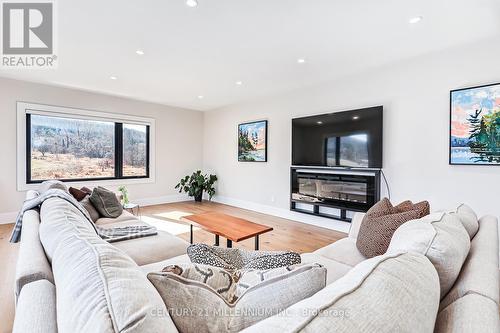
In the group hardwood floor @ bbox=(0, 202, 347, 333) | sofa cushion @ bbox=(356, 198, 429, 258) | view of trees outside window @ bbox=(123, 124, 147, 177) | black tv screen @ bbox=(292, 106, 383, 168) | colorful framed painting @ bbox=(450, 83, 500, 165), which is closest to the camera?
sofa cushion @ bbox=(356, 198, 429, 258)

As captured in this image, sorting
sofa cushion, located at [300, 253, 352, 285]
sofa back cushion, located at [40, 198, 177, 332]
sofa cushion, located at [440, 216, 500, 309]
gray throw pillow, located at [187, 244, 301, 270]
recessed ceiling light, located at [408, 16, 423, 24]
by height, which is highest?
recessed ceiling light, located at [408, 16, 423, 24]

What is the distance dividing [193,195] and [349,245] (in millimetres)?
4915

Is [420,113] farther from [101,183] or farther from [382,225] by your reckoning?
[101,183]

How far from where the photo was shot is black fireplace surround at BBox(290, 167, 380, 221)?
3.62 meters

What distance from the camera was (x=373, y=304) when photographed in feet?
1.79

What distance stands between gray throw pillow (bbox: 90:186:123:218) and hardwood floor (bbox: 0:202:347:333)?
85cm

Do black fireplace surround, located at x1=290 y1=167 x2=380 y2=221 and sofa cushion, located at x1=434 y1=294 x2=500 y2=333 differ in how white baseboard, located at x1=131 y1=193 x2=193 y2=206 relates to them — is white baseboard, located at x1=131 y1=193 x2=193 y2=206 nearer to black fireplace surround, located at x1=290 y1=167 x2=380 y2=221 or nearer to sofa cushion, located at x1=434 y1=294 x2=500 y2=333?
black fireplace surround, located at x1=290 y1=167 x2=380 y2=221

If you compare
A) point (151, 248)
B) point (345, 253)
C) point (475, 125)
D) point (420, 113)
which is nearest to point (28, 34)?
point (151, 248)

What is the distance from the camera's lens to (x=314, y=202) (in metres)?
4.20

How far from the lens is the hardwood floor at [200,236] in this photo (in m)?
2.16

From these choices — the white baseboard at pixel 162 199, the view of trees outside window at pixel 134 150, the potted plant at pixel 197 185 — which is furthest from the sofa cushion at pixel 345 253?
the view of trees outside window at pixel 134 150

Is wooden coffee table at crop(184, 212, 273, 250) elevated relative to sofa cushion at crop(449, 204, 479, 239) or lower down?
lower down

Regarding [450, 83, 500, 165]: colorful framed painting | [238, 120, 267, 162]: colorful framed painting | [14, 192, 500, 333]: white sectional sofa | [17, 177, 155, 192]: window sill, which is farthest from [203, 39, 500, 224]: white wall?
[17, 177, 155, 192]: window sill

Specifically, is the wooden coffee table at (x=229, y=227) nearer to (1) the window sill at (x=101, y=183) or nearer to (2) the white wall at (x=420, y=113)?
(2) the white wall at (x=420, y=113)
